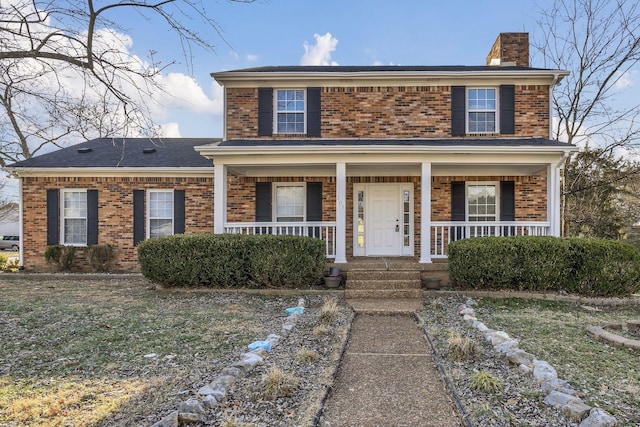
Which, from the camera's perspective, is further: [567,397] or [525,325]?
[525,325]

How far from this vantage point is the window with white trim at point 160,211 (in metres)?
11.2

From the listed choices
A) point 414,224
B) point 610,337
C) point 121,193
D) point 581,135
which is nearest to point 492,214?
point 414,224

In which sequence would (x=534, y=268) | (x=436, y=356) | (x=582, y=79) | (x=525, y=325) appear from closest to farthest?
(x=436, y=356) → (x=525, y=325) → (x=534, y=268) → (x=582, y=79)

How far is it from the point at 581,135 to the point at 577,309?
41.5ft

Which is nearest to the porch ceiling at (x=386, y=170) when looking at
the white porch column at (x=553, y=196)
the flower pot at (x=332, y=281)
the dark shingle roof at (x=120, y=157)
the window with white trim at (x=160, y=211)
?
the white porch column at (x=553, y=196)

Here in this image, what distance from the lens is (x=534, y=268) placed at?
7.75 meters

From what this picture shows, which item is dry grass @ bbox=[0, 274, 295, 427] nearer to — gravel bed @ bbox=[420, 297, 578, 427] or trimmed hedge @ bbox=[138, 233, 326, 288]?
trimmed hedge @ bbox=[138, 233, 326, 288]

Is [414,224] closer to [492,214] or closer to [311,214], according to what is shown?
[492,214]

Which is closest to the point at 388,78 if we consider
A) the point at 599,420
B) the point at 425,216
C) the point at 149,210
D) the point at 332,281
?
the point at 425,216

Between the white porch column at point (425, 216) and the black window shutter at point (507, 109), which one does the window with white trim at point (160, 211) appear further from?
the black window shutter at point (507, 109)

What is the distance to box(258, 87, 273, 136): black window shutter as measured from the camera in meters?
10.6

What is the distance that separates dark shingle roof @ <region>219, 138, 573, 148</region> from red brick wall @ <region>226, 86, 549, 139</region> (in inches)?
17.3

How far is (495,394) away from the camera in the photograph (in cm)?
344

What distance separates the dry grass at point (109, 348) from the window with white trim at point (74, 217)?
2.96 metres
